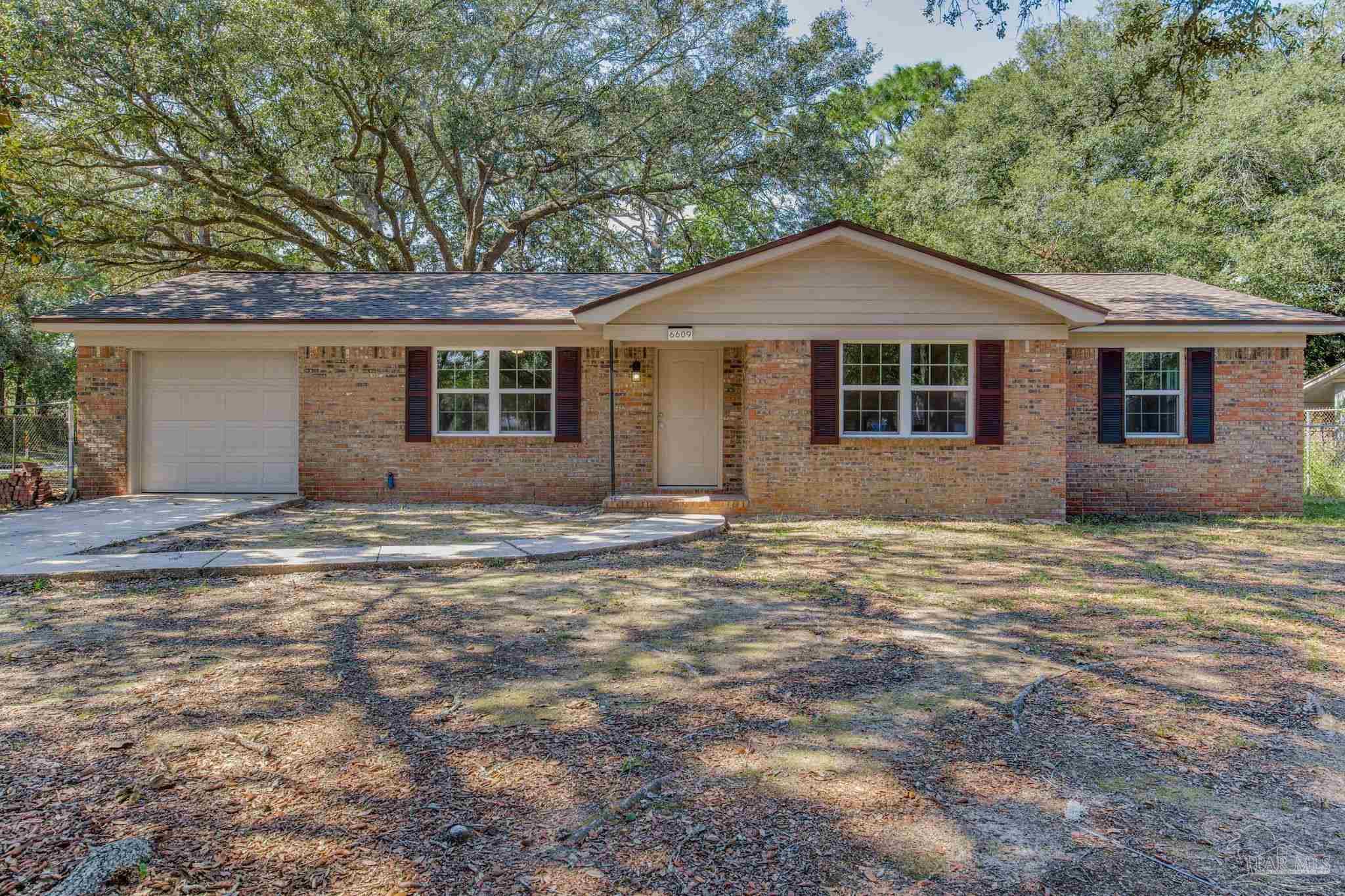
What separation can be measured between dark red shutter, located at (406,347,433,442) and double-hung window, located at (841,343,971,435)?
6.10m

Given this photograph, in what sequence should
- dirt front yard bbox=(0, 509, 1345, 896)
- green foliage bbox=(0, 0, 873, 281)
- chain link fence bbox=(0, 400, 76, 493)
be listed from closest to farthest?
dirt front yard bbox=(0, 509, 1345, 896) < chain link fence bbox=(0, 400, 76, 493) < green foliage bbox=(0, 0, 873, 281)

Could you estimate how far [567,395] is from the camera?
11.7m

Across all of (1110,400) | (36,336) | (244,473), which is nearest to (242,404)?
(244,473)

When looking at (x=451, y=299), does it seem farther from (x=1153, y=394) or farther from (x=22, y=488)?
(x=1153, y=394)

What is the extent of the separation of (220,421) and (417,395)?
Answer: 10.1 feet

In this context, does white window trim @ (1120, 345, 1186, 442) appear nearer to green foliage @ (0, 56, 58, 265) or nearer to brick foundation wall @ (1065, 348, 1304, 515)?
brick foundation wall @ (1065, 348, 1304, 515)

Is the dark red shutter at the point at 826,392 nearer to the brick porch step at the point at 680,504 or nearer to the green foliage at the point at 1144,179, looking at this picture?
the brick porch step at the point at 680,504

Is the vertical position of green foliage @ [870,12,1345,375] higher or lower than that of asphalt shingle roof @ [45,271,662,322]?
higher

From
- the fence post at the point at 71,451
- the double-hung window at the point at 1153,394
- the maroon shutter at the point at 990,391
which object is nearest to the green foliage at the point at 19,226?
the fence post at the point at 71,451

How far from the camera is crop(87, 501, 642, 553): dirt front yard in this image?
7820mm

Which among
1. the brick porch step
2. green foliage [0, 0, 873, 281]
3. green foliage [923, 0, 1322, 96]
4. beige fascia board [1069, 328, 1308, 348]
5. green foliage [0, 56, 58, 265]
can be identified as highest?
green foliage [0, 0, 873, 281]

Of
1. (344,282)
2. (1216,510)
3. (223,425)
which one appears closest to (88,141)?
(344,282)

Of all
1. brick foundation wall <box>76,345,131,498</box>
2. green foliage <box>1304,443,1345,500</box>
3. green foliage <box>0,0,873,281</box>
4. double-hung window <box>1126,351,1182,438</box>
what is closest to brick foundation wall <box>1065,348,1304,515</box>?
double-hung window <box>1126,351,1182,438</box>

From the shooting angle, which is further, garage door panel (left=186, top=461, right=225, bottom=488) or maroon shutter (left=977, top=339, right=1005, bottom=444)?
garage door panel (left=186, top=461, right=225, bottom=488)
